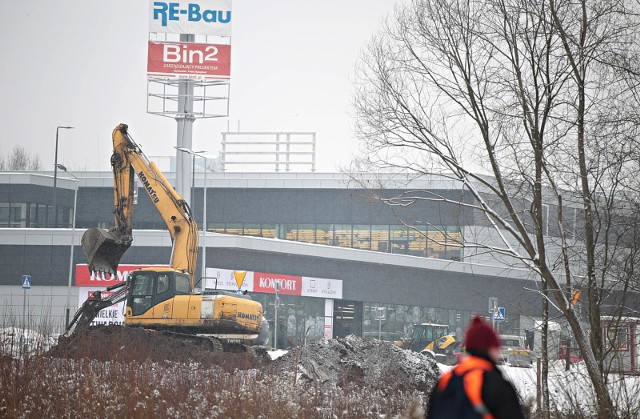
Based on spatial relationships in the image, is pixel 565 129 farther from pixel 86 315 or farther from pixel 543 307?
pixel 86 315

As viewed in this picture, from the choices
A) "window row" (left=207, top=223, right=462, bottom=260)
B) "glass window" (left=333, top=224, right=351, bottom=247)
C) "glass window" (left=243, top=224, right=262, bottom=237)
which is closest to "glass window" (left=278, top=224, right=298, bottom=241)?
"window row" (left=207, top=223, right=462, bottom=260)

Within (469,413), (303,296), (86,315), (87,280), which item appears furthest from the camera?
(303,296)

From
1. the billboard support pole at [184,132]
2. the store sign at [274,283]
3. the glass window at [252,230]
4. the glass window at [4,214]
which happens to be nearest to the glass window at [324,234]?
the glass window at [252,230]

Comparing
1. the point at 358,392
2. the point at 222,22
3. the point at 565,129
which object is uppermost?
the point at 222,22

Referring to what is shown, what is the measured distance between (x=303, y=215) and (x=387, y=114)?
5696cm

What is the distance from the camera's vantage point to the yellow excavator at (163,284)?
32969 mm

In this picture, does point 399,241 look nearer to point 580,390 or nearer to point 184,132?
point 184,132

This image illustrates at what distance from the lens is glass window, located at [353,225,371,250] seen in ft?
245

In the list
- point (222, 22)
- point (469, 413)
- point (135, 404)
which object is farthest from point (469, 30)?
point (222, 22)

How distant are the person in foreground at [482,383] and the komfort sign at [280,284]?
52196 mm

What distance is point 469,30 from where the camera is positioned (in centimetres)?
1756

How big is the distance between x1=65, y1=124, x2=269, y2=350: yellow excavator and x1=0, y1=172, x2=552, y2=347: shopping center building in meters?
14.7

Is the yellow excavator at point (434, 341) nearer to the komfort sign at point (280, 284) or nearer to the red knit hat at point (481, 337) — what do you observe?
the komfort sign at point (280, 284)

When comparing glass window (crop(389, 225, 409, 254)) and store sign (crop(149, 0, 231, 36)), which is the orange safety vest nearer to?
store sign (crop(149, 0, 231, 36))
